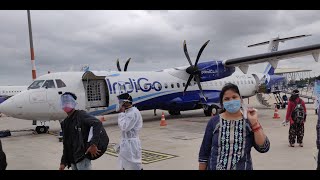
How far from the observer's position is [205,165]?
2957 mm

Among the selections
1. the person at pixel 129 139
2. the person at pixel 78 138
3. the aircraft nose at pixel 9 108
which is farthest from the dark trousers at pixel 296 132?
the aircraft nose at pixel 9 108

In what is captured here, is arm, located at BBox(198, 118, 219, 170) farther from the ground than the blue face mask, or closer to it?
closer to it

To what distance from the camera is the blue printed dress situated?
275 centimetres

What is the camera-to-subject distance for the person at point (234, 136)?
2.73 metres

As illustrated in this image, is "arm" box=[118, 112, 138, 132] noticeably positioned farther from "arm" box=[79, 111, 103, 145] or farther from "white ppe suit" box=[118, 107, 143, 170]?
"arm" box=[79, 111, 103, 145]

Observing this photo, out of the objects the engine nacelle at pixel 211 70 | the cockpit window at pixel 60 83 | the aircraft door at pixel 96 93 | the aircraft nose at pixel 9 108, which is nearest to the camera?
the aircraft nose at pixel 9 108

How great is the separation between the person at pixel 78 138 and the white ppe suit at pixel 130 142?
856 mm

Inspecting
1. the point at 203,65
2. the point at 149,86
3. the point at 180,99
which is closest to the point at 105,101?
the point at 149,86

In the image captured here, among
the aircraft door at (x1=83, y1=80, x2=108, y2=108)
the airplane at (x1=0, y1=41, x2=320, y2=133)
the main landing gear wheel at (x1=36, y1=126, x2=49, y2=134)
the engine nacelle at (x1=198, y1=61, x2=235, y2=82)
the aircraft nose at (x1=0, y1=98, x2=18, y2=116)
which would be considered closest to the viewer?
the aircraft nose at (x1=0, y1=98, x2=18, y2=116)

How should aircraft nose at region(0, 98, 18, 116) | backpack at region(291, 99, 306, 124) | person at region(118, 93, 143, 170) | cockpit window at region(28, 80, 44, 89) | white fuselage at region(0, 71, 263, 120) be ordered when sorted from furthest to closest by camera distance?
cockpit window at region(28, 80, 44, 89)
white fuselage at region(0, 71, 263, 120)
aircraft nose at region(0, 98, 18, 116)
backpack at region(291, 99, 306, 124)
person at region(118, 93, 143, 170)

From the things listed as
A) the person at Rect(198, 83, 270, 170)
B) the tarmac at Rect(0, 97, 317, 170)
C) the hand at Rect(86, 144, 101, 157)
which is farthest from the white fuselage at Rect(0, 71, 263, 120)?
the person at Rect(198, 83, 270, 170)

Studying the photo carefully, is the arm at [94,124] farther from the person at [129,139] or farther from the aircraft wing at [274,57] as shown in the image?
the aircraft wing at [274,57]

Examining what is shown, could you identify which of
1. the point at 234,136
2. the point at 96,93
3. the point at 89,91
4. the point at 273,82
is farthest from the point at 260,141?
the point at 273,82
